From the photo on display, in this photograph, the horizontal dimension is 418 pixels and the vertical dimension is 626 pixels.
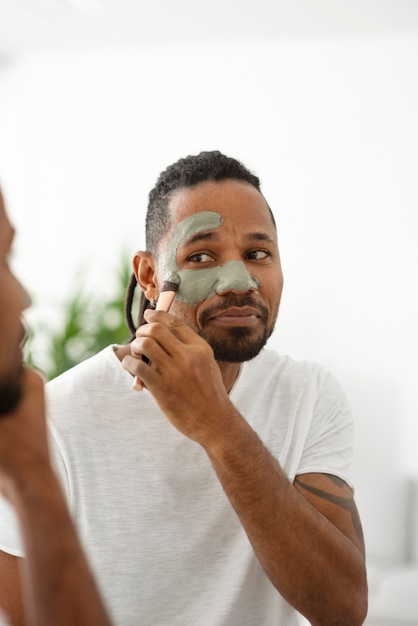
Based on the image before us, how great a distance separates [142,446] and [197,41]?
2.99 metres

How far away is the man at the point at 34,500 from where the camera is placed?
46 cm

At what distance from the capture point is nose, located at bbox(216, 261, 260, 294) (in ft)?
3.36

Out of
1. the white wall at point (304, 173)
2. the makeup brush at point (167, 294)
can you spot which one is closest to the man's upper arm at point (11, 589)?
the makeup brush at point (167, 294)

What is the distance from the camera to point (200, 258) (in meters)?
1.08

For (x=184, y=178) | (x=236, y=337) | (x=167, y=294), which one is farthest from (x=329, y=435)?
(x=184, y=178)

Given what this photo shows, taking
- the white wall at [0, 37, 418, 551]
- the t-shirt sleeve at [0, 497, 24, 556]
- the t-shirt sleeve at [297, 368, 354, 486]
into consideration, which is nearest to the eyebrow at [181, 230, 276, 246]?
the t-shirt sleeve at [297, 368, 354, 486]

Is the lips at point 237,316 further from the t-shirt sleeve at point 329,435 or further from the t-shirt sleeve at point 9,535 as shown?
the t-shirt sleeve at point 9,535

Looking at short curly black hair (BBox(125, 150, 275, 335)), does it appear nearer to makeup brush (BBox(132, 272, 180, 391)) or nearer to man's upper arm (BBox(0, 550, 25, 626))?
makeup brush (BBox(132, 272, 180, 391))

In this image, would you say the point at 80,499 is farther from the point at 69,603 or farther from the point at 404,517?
the point at 404,517

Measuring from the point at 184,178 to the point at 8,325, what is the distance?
0.69 meters

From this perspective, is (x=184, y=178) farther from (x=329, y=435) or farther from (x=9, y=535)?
(x=9, y=535)

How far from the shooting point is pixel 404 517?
10.1 feet

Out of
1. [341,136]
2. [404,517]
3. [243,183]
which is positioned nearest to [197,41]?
[341,136]

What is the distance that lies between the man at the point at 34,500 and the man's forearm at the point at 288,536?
0.38m
